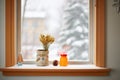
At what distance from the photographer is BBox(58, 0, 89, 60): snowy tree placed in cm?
255

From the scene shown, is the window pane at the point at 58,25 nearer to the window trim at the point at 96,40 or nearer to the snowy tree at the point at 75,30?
the snowy tree at the point at 75,30

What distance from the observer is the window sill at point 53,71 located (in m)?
2.32

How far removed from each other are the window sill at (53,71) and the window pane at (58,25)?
0.24 meters

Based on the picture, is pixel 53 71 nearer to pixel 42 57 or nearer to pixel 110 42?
pixel 42 57

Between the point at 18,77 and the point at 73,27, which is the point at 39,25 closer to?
the point at 73,27

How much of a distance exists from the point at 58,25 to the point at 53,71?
0.52 m

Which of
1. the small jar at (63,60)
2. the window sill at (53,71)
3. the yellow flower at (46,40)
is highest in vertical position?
the yellow flower at (46,40)

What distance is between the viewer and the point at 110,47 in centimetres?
240

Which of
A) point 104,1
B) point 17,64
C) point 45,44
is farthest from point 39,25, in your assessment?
point 104,1

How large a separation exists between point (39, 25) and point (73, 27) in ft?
1.21

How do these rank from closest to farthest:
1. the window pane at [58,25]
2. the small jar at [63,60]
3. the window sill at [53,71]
→ 1. the window sill at [53,71]
2. the small jar at [63,60]
3. the window pane at [58,25]

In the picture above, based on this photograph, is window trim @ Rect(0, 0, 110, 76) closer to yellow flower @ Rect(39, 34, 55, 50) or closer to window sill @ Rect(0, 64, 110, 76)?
window sill @ Rect(0, 64, 110, 76)

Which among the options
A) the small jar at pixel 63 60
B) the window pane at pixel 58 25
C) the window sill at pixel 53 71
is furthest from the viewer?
the window pane at pixel 58 25

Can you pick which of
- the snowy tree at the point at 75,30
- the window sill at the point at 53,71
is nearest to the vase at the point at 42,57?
the window sill at the point at 53,71
